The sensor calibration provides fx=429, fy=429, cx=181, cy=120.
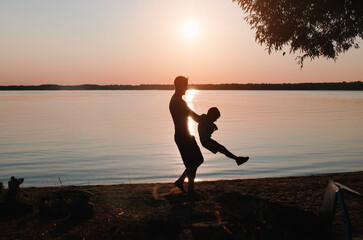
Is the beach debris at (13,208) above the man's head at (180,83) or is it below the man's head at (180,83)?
below

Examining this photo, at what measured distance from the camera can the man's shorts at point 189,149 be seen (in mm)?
8297

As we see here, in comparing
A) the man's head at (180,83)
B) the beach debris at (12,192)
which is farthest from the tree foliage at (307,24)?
the beach debris at (12,192)

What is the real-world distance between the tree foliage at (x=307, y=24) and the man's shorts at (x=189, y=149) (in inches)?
181

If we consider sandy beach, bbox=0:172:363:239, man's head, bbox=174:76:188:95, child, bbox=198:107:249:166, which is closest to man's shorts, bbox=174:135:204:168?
child, bbox=198:107:249:166

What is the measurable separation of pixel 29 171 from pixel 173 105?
974 centimetres

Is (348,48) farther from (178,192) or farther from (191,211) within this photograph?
(191,211)

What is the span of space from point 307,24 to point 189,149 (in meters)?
5.26

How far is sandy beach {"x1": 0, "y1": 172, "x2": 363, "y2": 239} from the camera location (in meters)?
5.58

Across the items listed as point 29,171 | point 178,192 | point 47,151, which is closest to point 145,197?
point 178,192

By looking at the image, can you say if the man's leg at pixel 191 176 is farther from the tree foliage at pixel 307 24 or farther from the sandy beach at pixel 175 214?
the tree foliage at pixel 307 24

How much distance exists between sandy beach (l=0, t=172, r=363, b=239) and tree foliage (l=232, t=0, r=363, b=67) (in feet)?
13.0

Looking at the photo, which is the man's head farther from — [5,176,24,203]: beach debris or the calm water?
the calm water

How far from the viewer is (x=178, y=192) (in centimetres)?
902

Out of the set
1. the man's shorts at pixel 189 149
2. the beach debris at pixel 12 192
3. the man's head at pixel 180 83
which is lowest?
the beach debris at pixel 12 192
